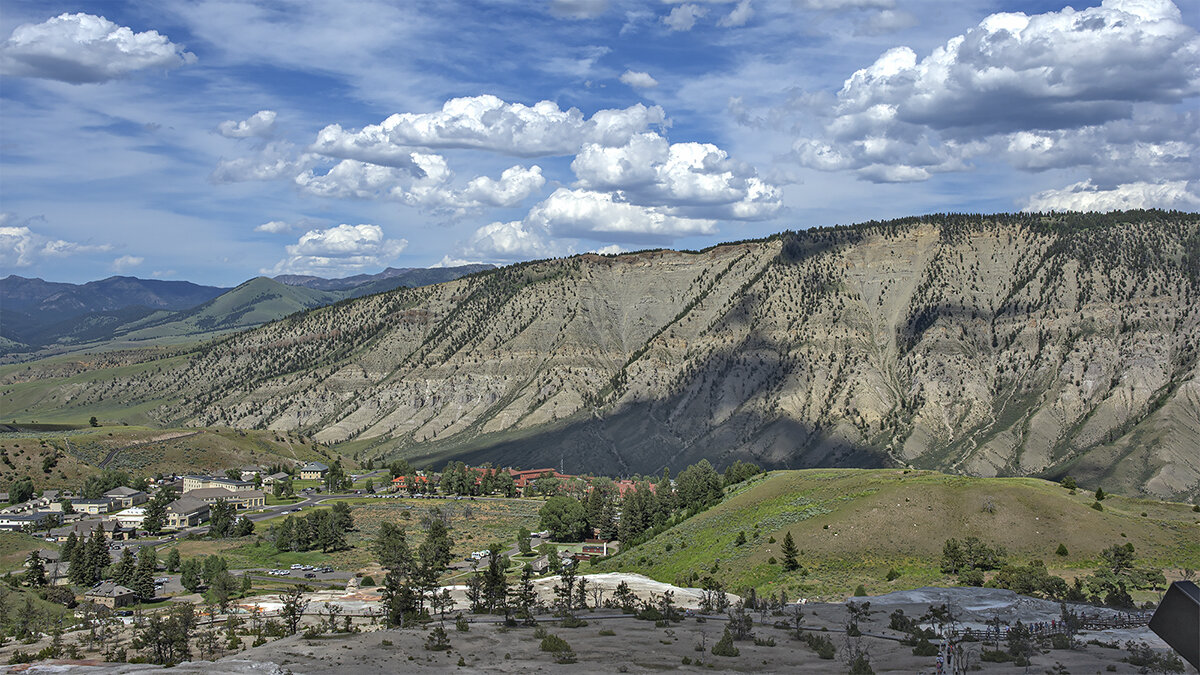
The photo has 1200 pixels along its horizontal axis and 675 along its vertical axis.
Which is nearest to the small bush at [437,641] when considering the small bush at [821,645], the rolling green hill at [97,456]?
the small bush at [821,645]

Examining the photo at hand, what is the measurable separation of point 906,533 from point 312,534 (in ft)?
253

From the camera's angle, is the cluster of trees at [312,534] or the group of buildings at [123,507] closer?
the cluster of trees at [312,534]

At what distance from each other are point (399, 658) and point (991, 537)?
55.5 meters

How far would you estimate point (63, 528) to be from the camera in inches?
5103

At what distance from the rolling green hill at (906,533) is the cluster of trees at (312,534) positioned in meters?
41.3

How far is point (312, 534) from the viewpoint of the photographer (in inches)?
4830

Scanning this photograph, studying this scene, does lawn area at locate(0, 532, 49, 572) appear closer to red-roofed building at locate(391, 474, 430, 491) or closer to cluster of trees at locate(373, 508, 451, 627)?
cluster of trees at locate(373, 508, 451, 627)

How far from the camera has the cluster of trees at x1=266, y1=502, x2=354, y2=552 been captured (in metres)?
121

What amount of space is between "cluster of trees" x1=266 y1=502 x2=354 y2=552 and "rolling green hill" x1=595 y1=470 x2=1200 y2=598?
41.3 m

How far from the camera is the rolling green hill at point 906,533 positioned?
252 feet

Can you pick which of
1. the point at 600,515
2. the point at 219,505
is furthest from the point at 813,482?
the point at 219,505

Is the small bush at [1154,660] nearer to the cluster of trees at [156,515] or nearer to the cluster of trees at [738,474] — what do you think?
the cluster of trees at [738,474]

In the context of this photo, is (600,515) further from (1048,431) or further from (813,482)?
(1048,431)

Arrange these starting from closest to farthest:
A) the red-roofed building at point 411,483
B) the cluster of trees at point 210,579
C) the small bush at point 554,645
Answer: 1. the small bush at point 554,645
2. the cluster of trees at point 210,579
3. the red-roofed building at point 411,483
